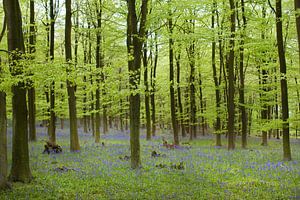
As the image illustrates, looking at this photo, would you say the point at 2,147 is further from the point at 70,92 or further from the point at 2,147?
the point at 70,92

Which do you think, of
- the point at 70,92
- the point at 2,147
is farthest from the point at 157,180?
the point at 70,92

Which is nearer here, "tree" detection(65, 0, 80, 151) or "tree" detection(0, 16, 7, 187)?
"tree" detection(0, 16, 7, 187)

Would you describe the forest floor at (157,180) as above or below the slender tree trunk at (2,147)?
below

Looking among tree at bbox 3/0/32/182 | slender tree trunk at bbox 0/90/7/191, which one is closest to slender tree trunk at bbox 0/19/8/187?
slender tree trunk at bbox 0/90/7/191

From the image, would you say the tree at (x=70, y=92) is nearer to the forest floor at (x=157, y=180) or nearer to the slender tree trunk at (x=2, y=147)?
the forest floor at (x=157, y=180)

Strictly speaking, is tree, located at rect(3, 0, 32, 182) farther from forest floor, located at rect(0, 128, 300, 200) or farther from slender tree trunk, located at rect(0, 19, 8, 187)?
slender tree trunk, located at rect(0, 19, 8, 187)

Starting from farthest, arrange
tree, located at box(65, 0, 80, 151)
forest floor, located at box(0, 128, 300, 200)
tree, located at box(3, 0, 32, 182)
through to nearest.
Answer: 1. tree, located at box(65, 0, 80, 151)
2. tree, located at box(3, 0, 32, 182)
3. forest floor, located at box(0, 128, 300, 200)

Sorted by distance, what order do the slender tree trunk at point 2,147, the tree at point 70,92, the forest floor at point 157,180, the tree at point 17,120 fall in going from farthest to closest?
the tree at point 70,92
the tree at point 17,120
the slender tree trunk at point 2,147
the forest floor at point 157,180

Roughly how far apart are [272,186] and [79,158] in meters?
9.67

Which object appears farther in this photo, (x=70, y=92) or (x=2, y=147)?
(x=70, y=92)

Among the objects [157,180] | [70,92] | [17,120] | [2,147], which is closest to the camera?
[2,147]

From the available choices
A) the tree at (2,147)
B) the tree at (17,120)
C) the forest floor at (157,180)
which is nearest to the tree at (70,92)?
the forest floor at (157,180)

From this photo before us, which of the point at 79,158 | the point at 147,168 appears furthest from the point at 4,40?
the point at 147,168

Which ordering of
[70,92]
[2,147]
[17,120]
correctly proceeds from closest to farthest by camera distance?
[2,147] → [17,120] → [70,92]
